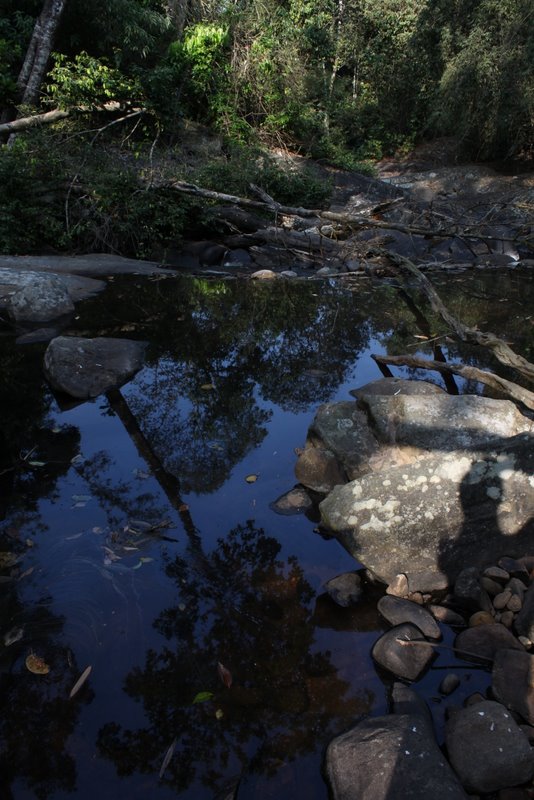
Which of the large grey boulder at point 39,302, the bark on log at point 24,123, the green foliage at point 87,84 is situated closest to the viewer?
the large grey boulder at point 39,302

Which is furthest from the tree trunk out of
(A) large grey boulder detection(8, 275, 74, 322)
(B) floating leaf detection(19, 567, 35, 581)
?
(B) floating leaf detection(19, 567, 35, 581)

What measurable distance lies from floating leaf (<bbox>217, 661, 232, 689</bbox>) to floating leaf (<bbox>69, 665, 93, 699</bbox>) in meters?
0.52

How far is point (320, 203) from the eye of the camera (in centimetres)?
1429

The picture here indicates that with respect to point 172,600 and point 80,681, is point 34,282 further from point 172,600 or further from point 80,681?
point 80,681

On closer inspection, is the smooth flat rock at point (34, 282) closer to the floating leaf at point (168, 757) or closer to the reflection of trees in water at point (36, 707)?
the reflection of trees in water at point (36, 707)

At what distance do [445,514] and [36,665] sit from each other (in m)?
1.98

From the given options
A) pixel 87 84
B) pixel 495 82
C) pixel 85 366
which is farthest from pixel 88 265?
pixel 495 82

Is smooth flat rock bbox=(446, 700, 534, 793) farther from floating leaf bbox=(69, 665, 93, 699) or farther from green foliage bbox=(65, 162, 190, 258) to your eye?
green foliage bbox=(65, 162, 190, 258)

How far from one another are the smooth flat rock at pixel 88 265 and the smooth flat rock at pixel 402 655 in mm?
7942

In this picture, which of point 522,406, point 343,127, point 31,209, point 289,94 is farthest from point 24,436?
point 343,127

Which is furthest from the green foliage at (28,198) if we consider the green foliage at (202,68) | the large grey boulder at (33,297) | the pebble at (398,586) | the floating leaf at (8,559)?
the pebble at (398,586)

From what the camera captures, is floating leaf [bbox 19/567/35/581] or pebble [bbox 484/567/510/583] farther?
floating leaf [bbox 19/567/35/581]

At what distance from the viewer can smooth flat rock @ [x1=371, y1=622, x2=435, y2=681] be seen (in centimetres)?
229

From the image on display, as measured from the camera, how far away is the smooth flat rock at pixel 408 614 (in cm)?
248
